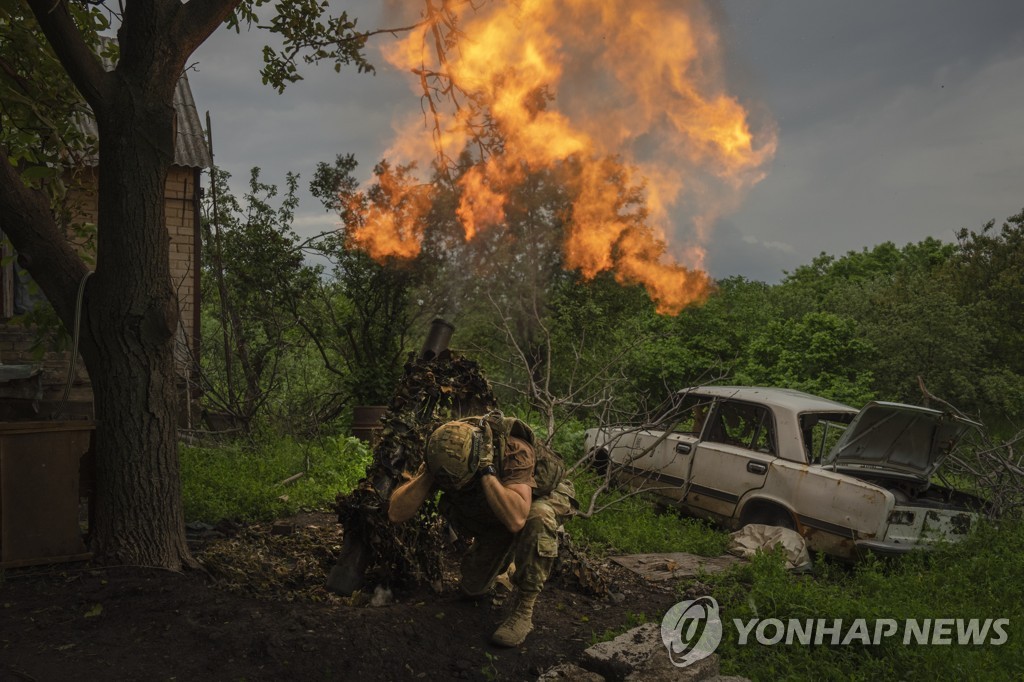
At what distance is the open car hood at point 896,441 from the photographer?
650 centimetres

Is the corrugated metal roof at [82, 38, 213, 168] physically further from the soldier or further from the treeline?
the soldier

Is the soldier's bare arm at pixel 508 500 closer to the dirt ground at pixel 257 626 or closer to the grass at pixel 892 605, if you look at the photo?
the dirt ground at pixel 257 626

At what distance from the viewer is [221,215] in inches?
495

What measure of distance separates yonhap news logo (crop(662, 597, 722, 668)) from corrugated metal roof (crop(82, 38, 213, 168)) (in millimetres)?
10354

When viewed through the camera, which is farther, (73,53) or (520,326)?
(520,326)

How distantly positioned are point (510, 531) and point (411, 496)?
0.69 m

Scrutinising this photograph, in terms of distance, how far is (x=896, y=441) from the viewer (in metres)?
6.75

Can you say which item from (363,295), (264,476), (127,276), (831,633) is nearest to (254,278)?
(363,295)

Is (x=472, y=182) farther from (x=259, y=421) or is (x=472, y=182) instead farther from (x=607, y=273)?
(x=259, y=421)

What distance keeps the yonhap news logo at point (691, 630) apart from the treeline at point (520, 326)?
3.32 metres

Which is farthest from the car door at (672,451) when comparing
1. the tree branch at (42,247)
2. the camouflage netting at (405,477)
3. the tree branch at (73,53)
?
the tree branch at (73,53)

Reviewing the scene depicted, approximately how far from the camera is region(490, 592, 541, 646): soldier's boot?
173 inches

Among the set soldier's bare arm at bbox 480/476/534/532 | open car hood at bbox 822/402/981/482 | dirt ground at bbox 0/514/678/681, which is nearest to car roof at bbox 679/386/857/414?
open car hood at bbox 822/402/981/482

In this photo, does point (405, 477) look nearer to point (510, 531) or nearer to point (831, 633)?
point (510, 531)
